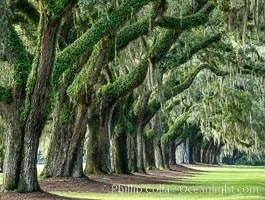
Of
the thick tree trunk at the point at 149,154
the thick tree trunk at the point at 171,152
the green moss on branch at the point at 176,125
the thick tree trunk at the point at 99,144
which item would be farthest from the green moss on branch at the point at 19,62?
the thick tree trunk at the point at 171,152

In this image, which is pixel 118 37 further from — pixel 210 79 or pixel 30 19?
pixel 210 79

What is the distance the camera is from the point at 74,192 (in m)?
13.6

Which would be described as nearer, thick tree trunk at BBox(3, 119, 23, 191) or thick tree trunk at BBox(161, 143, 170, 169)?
thick tree trunk at BBox(3, 119, 23, 191)

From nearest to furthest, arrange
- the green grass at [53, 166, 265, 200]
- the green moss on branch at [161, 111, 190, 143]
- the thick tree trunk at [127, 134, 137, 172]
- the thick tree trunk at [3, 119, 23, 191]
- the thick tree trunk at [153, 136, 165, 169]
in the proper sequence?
the thick tree trunk at [3, 119, 23, 191], the green grass at [53, 166, 265, 200], the thick tree trunk at [127, 134, 137, 172], the green moss on branch at [161, 111, 190, 143], the thick tree trunk at [153, 136, 165, 169]

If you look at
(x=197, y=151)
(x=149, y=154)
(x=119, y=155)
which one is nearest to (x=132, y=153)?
(x=119, y=155)

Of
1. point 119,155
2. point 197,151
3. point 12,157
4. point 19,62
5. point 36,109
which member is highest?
point 197,151

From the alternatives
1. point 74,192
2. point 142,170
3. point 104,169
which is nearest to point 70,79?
point 74,192

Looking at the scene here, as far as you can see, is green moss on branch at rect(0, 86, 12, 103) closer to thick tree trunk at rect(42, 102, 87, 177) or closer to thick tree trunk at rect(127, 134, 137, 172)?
thick tree trunk at rect(42, 102, 87, 177)

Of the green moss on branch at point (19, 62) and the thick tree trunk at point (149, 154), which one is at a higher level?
the green moss on branch at point (19, 62)

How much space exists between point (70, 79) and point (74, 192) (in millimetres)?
4186

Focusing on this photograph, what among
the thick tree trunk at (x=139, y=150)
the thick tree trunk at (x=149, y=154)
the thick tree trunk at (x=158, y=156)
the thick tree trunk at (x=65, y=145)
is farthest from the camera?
the thick tree trunk at (x=158, y=156)

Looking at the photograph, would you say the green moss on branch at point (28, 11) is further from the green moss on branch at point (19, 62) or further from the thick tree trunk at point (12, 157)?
the thick tree trunk at point (12, 157)

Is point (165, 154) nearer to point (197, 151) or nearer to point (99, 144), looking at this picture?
point (99, 144)

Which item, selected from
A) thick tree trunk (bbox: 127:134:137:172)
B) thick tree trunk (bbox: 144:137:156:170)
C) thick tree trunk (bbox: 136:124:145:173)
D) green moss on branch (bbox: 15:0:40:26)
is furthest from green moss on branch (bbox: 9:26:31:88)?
thick tree trunk (bbox: 144:137:156:170)
